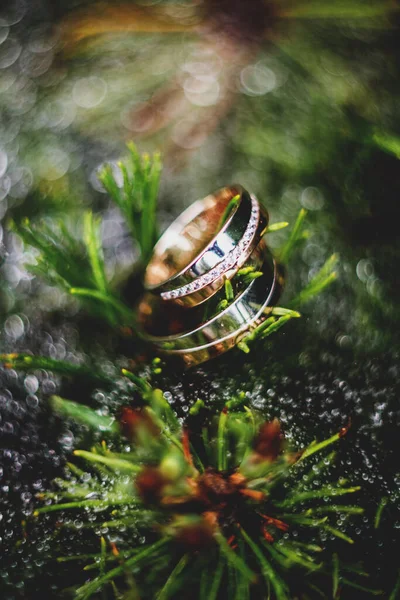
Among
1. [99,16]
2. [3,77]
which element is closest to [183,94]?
[99,16]

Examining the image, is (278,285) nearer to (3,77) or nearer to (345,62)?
(345,62)

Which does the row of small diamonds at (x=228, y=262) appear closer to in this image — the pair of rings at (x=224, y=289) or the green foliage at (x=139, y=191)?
the pair of rings at (x=224, y=289)

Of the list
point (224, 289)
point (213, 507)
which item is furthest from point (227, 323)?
point (213, 507)

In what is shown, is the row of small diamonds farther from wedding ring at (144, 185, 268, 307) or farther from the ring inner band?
the ring inner band

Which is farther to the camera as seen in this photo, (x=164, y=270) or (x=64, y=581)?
(x=164, y=270)

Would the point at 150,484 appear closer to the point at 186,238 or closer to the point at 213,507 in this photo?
the point at 213,507

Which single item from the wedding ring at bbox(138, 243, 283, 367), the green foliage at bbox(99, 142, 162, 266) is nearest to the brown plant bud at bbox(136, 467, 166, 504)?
the wedding ring at bbox(138, 243, 283, 367)

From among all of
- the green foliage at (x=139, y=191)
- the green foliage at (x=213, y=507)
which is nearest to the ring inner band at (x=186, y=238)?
the green foliage at (x=139, y=191)
